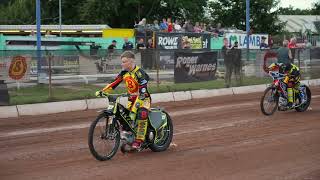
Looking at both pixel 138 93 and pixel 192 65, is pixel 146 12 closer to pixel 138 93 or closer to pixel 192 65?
pixel 192 65

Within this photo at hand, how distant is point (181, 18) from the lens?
58125 millimetres

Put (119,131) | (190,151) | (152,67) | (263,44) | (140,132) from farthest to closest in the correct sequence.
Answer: (263,44) < (152,67) < (190,151) < (140,132) < (119,131)

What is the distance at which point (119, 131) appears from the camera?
9.01 m

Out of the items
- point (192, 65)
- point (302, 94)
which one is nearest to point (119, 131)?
point (302, 94)

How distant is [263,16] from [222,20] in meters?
3.70

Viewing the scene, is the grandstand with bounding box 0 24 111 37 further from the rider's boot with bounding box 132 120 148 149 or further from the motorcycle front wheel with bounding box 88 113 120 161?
the motorcycle front wheel with bounding box 88 113 120 161

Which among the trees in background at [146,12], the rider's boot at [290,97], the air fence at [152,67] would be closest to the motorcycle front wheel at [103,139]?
the rider's boot at [290,97]

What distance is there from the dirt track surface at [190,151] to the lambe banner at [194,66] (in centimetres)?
530

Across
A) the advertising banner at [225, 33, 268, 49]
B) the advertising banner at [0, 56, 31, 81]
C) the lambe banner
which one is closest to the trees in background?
the advertising banner at [225, 33, 268, 49]

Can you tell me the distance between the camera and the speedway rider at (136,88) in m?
9.02

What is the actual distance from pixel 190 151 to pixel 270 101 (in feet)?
17.3

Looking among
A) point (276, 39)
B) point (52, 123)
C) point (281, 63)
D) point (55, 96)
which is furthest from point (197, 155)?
point (276, 39)

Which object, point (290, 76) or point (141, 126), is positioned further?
point (290, 76)

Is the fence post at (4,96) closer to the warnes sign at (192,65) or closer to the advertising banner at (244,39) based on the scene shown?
the warnes sign at (192,65)
